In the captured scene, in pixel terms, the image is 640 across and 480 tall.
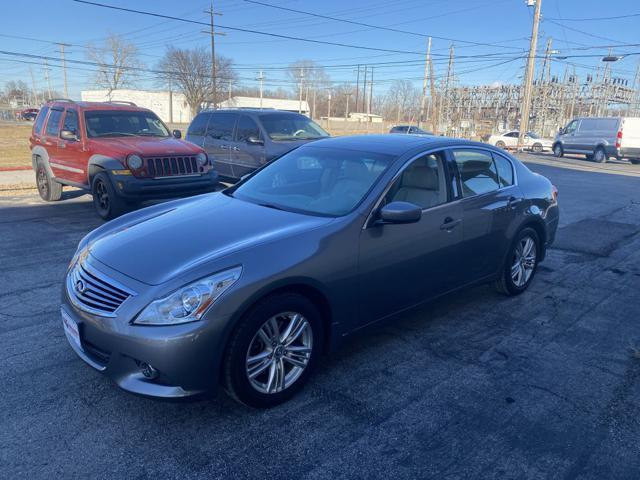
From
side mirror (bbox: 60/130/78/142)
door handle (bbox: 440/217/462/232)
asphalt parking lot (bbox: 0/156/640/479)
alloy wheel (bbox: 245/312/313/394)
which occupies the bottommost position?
asphalt parking lot (bbox: 0/156/640/479)

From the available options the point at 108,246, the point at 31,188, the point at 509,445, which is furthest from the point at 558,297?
the point at 31,188

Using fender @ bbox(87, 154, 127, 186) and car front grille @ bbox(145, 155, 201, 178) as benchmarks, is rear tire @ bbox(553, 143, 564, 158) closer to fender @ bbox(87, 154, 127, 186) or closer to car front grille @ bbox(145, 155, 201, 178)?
car front grille @ bbox(145, 155, 201, 178)

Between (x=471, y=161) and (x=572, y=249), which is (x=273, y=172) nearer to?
(x=471, y=161)

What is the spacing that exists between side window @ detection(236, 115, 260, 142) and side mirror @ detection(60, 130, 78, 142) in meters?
3.23

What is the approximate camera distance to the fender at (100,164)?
8070 mm

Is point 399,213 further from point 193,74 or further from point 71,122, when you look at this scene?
point 193,74

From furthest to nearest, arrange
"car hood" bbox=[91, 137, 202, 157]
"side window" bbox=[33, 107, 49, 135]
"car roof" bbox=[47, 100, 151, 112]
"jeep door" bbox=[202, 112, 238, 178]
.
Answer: "jeep door" bbox=[202, 112, 238, 178]
"side window" bbox=[33, 107, 49, 135]
"car roof" bbox=[47, 100, 151, 112]
"car hood" bbox=[91, 137, 202, 157]

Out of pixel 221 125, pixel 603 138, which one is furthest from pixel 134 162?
pixel 603 138

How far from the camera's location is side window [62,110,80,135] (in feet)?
29.3

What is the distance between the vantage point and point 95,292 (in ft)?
9.86

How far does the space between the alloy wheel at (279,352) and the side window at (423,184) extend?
1.20m

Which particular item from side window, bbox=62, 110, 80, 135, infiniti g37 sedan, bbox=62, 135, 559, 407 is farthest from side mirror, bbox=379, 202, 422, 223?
side window, bbox=62, 110, 80, 135

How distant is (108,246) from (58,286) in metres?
2.26

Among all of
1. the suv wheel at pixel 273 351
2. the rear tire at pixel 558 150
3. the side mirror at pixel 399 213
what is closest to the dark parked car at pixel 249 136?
the side mirror at pixel 399 213
